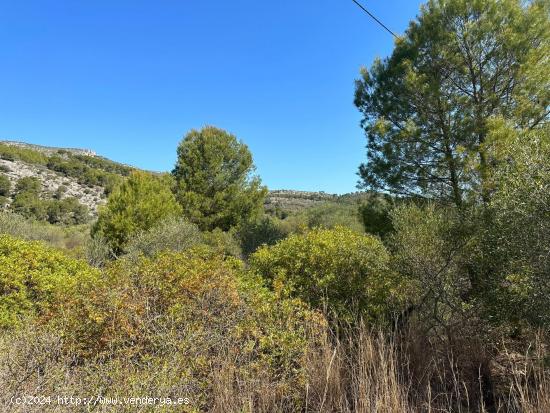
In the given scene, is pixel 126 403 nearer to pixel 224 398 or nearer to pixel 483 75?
pixel 224 398

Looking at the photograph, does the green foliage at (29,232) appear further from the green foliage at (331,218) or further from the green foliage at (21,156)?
the green foliage at (21,156)

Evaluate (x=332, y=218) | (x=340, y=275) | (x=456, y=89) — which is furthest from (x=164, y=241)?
(x=332, y=218)

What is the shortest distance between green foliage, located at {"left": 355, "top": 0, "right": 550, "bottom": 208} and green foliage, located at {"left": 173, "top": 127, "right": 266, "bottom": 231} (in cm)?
1158

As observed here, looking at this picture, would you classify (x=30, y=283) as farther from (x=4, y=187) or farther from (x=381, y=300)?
(x=4, y=187)

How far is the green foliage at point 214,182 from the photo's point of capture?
19.6 meters

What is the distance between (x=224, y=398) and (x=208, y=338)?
1.94 feet

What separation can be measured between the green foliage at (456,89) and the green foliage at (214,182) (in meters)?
11.6

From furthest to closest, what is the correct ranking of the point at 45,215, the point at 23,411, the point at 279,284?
1. the point at 45,215
2. the point at 279,284
3. the point at 23,411

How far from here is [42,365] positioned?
2.84 meters

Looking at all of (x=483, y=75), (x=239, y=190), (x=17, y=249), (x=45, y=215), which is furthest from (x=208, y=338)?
(x=45, y=215)

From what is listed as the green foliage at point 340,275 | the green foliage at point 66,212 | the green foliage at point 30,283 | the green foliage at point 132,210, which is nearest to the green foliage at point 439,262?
the green foliage at point 340,275

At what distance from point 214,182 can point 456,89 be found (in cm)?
1410

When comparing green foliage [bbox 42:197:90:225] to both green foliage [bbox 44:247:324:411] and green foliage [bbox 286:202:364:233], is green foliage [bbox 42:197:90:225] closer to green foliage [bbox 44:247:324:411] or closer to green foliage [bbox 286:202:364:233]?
green foliage [bbox 286:202:364:233]

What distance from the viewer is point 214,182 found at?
20156mm
